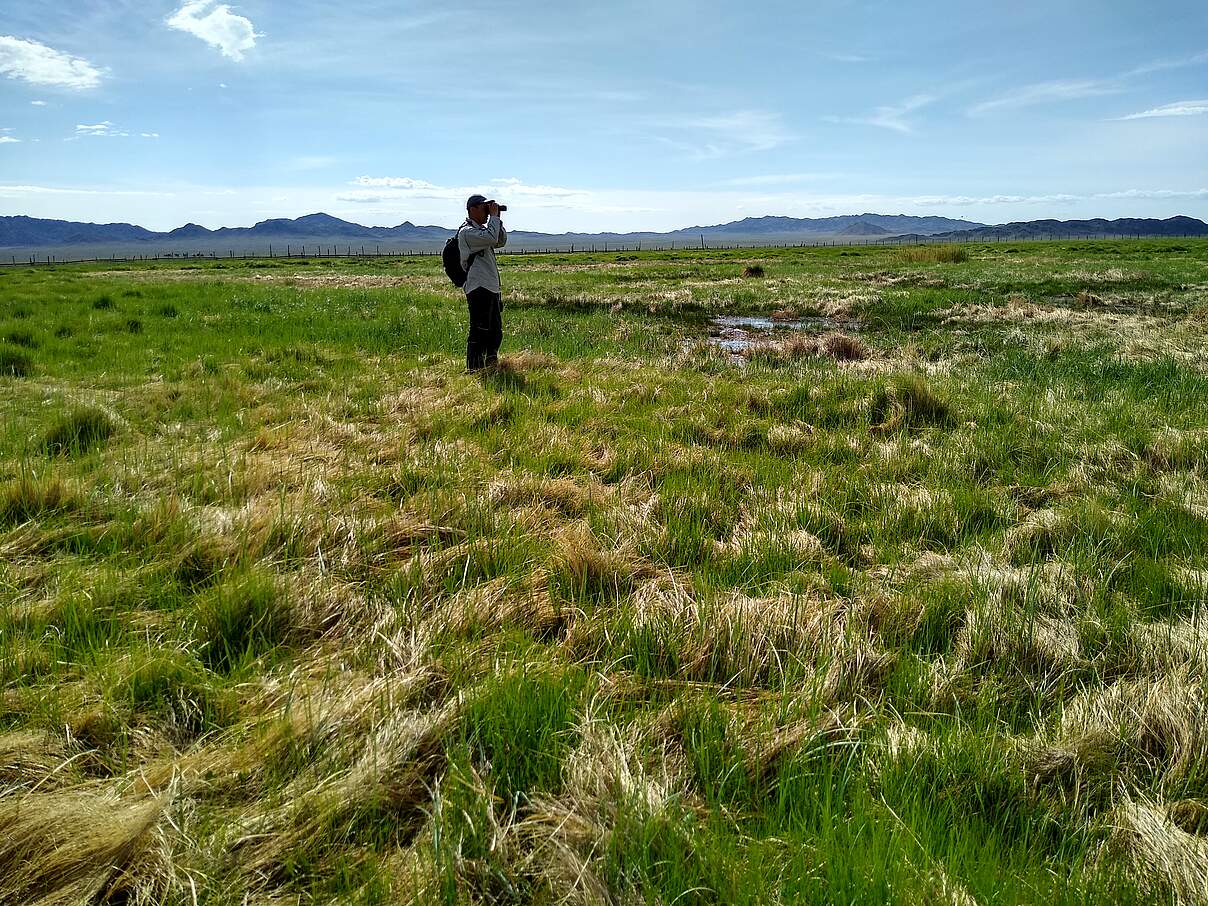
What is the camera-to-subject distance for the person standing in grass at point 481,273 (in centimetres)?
868

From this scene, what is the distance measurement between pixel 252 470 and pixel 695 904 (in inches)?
167

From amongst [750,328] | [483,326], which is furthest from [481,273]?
[750,328]

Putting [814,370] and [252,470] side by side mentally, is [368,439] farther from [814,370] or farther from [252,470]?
[814,370]

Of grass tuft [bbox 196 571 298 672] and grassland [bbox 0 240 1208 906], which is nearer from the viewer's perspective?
grassland [bbox 0 240 1208 906]

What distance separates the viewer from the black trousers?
891 cm

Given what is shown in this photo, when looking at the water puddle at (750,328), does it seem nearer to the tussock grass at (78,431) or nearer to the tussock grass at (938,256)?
the tussock grass at (78,431)

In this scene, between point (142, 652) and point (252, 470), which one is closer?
point (142, 652)

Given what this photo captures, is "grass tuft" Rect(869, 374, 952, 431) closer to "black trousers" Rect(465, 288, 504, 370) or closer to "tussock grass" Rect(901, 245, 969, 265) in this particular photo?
"black trousers" Rect(465, 288, 504, 370)

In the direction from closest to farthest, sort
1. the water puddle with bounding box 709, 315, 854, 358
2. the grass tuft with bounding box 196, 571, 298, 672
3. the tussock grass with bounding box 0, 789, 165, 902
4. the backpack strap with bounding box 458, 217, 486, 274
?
the tussock grass with bounding box 0, 789, 165, 902 < the grass tuft with bounding box 196, 571, 298, 672 < the backpack strap with bounding box 458, 217, 486, 274 < the water puddle with bounding box 709, 315, 854, 358

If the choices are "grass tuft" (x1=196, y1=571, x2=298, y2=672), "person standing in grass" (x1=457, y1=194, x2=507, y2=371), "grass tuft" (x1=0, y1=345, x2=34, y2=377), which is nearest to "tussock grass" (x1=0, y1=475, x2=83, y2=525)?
"grass tuft" (x1=196, y1=571, x2=298, y2=672)

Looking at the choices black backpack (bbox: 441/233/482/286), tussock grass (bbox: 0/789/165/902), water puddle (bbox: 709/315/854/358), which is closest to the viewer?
tussock grass (bbox: 0/789/165/902)

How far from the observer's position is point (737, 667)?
2.48 m

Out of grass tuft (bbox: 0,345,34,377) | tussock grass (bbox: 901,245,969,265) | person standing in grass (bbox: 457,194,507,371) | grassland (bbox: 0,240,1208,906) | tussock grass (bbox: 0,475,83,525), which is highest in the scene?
tussock grass (bbox: 901,245,969,265)

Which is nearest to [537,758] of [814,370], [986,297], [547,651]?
[547,651]
